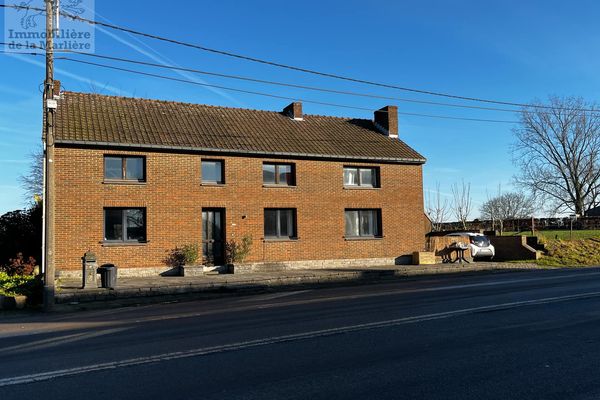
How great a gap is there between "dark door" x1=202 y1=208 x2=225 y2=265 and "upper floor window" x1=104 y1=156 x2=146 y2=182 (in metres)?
2.88

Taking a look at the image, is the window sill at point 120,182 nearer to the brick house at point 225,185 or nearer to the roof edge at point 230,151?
the brick house at point 225,185

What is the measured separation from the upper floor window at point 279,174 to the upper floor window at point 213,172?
189 cm

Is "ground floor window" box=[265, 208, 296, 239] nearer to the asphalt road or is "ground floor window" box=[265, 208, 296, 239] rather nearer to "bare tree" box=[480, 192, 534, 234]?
the asphalt road

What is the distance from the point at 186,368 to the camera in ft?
20.5

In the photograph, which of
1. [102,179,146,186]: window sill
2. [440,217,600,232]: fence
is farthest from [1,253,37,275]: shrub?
[440,217,600,232]: fence

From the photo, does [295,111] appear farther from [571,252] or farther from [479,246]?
[571,252]

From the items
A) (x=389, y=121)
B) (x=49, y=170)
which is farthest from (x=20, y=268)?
(x=389, y=121)

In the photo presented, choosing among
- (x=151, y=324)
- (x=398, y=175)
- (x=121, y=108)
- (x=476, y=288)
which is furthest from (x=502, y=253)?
(x=151, y=324)

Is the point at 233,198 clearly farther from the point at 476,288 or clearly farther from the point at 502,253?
the point at 502,253

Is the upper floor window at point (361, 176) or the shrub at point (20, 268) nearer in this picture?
the shrub at point (20, 268)

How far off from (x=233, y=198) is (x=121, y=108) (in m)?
6.04

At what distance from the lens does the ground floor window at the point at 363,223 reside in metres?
23.8

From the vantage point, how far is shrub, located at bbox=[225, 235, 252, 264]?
20.7m

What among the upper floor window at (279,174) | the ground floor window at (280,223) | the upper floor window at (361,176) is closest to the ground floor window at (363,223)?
the upper floor window at (361,176)
